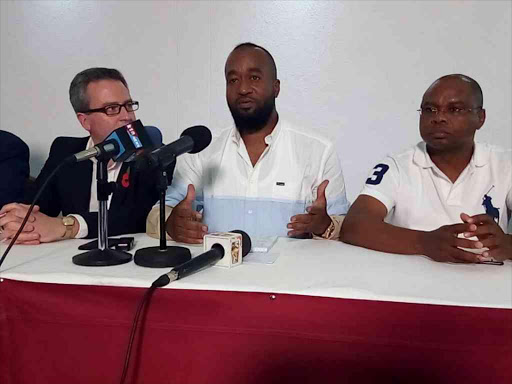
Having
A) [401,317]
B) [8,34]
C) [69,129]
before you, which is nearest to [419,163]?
[401,317]

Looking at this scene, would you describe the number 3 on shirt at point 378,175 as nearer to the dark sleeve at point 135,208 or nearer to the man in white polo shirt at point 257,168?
the man in white polo shirt at point 257,168

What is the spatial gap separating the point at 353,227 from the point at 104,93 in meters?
1.07

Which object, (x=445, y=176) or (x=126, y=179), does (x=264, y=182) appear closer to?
(x=126, y=179)

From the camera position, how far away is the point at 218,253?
121 cm

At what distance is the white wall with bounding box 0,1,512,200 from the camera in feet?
8.17

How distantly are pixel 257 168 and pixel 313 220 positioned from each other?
50 centimetres

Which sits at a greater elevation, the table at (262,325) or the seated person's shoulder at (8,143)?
the seated person's shoulder at (8,143)

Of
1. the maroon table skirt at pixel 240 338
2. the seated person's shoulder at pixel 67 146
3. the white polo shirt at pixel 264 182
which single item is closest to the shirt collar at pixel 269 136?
the white polo shirt at pixel 264 182

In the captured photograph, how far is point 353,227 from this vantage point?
152cm

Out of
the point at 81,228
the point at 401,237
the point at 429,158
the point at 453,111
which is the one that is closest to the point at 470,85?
the point at 453,111

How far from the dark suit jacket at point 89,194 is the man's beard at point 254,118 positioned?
1.31 feet

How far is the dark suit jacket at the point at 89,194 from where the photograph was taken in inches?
68.4

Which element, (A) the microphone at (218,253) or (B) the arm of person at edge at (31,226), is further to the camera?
(B) the arm of person at edge at (31,226)

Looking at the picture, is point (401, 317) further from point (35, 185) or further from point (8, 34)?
point (8, 34)
